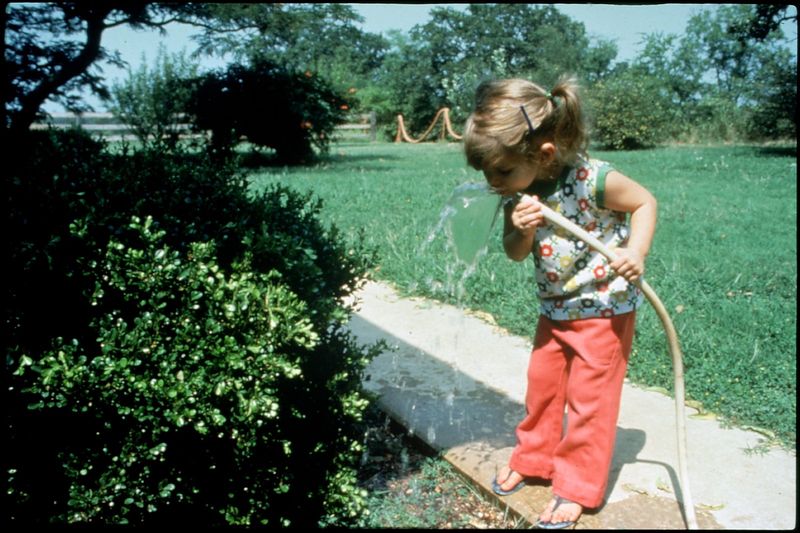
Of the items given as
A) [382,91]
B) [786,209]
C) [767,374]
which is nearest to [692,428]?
[767,374]

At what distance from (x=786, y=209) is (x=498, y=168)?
8353 mm

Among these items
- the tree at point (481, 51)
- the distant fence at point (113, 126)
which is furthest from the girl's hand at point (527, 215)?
the tree at point (481, 51)

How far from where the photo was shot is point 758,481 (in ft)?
8.77

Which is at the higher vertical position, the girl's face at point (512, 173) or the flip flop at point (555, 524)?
the girl's face at point (512, 173)

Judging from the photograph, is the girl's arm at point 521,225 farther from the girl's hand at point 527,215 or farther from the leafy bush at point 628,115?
the leafy bush at point 628,115

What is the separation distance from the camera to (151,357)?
2086 mm

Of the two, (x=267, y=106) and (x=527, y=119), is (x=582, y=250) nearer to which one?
(x=527, y=119)

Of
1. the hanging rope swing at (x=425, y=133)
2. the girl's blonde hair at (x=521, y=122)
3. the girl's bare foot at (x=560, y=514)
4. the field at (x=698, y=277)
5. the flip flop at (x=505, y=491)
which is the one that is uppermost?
the girl's blonde hair at (x=521, y=122)

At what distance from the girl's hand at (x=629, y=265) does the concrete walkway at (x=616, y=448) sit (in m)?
0.91

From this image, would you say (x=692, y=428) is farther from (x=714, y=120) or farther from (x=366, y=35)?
(x=366, y=35)

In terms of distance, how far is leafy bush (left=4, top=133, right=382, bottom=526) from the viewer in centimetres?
207

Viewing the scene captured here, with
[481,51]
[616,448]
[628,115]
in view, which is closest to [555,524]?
[616,448]

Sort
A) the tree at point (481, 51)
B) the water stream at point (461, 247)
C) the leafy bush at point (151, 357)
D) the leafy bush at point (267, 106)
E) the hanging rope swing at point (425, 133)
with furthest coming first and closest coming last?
the tree at point (481, 51) < the hanging rope swing at point (425, 133) < the leafy bush at point (267, 106) < the water stream at point (461, 247) < the leafy bush at point (151, 357)

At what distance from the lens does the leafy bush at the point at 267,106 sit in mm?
17328
